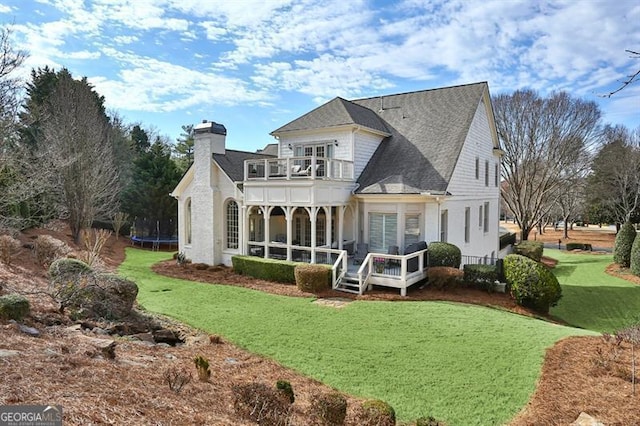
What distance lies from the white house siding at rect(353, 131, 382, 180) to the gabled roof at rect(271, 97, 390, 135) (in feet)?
1.52

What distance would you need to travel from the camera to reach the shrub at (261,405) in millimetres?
5020

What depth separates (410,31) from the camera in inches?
524

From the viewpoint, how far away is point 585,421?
5500 millimetres

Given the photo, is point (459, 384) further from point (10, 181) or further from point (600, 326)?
point (10, 181)

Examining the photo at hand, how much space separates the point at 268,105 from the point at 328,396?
25.1 meters

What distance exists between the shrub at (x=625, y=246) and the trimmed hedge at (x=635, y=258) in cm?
169

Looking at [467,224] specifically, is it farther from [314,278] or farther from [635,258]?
[635,258]

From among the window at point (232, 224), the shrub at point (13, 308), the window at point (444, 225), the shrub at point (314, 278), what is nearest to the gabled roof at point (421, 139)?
the window at point (444, 225)

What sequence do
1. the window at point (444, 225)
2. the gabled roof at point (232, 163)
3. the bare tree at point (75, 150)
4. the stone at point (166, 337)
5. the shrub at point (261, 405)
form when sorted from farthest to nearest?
the bare tree at point (75, 150) → the gabled roof at point (232, 163) → the window at point (444, 225) → the stone at point (166, 337) → the shrub at point (261, 405)

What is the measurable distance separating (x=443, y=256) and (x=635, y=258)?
51.3 ft

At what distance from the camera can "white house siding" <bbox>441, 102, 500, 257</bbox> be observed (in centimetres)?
1811

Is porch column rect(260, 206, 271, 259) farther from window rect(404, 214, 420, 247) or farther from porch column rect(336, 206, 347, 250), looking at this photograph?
window rect(404, 214, 420, 247)

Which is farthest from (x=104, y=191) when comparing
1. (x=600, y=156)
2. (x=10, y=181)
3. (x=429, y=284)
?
(x=600, y=156)

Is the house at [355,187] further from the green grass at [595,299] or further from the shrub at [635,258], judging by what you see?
the shrub at [635,258]
